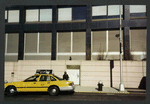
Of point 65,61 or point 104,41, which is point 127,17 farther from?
point 65,61

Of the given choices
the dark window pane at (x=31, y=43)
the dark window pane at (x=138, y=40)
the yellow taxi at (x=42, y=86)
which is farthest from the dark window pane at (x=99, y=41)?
the yellow taxi at (x=42, y=86)

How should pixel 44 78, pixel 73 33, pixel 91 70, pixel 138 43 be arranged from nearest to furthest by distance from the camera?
pixel 44 78 < pixel 91 70 < pixel 138 43 < pixel 73 33

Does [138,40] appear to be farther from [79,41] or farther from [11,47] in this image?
[11,47]

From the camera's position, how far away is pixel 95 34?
1855 centimetres

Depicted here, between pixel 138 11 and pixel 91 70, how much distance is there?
8.77 m

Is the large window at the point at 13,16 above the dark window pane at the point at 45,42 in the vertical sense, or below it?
above

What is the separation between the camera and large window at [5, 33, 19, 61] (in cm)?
1953

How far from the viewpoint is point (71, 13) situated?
1892 cm

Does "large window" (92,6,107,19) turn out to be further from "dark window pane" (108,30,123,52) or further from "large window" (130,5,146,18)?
"large window" (130,5,146,18)

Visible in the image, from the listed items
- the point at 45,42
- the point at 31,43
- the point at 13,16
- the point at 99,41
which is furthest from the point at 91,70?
the point at 13,16

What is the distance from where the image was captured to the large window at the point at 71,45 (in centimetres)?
1858

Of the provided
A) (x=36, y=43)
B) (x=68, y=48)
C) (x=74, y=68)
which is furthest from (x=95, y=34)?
(x=36, y=43)

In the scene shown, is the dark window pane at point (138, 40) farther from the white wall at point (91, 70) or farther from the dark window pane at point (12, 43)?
the dark window pane at point (12, 43)

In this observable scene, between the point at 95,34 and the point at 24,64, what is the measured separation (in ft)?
30.5
